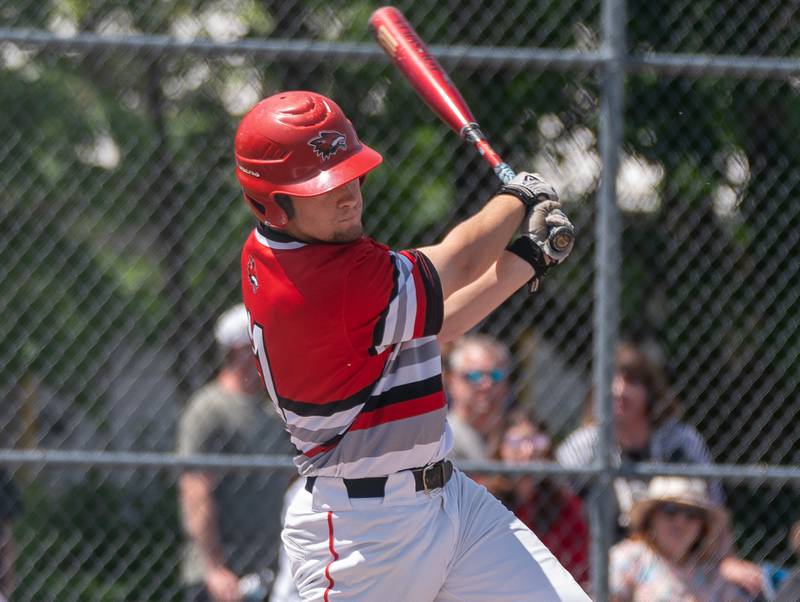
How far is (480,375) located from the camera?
4.61 m

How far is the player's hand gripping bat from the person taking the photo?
3.08 meters

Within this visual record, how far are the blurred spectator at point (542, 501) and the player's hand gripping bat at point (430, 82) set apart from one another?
5.45ft

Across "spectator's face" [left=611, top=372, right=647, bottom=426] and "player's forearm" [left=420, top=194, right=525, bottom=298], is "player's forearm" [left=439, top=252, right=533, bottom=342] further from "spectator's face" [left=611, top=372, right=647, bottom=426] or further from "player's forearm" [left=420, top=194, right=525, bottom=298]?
"spectator's face" [left=611, top=372, right=647, bottom=426]

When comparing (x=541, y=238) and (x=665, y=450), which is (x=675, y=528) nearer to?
(x=665, y=450)

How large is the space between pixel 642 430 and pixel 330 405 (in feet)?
7.54

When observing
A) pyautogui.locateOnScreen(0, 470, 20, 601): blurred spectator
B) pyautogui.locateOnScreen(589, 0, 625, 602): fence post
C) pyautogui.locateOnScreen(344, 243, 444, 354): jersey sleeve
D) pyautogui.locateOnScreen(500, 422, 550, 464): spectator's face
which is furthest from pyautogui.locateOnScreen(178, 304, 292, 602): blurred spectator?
pyautogui.locateOnScreen(344, 243, 444, 354): jersey sleeve

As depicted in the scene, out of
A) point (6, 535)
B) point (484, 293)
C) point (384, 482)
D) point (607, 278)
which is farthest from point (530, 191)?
point (6, 535)

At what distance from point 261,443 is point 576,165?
1754mm

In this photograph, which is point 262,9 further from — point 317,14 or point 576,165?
point 576,165

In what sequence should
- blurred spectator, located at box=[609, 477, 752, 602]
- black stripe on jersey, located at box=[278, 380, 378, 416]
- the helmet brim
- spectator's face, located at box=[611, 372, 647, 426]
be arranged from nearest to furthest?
the helmet brim
black stripe on jersey, located at box=[278, 380, 378, 416]
blurred spectator, located at box=[609, 477, 752, 602]
spectator's face, located at box=[611, 372, 647, 426]

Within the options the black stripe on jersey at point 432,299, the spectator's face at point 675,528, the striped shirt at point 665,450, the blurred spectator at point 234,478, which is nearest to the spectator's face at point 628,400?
the striped shirt at point 665,450

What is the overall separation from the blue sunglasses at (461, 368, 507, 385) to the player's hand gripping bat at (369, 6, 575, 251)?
1445 millimetres

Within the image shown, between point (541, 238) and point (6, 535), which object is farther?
point (6, 535)

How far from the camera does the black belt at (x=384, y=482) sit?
2.77 metres
